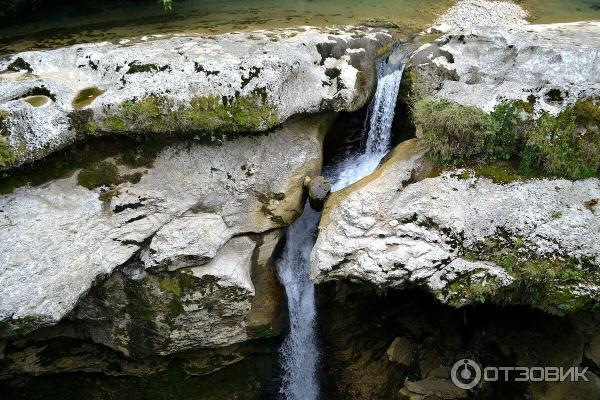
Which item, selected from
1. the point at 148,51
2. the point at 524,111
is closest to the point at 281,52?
the point at 148,51

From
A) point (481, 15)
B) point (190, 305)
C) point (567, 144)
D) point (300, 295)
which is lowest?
point (300, 295)

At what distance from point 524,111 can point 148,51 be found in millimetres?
7047

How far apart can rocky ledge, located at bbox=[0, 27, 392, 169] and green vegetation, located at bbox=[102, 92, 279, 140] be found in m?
0.02

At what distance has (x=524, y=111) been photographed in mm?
8219

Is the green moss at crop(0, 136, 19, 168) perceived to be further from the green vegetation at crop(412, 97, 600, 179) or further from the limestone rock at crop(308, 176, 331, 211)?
the green vegetation at crop(412, 97, 600, 179)

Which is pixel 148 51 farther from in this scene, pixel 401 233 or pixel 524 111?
pixel 524 111

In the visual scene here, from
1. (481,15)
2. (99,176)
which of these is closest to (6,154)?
(99,176)

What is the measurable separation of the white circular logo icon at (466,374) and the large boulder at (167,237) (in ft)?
13.3

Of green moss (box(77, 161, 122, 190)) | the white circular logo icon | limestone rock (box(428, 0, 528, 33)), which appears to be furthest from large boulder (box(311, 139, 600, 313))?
limestone rock (box(428, 0, 528, 33))

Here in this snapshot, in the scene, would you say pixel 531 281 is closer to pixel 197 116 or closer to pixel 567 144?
pixel 567 144

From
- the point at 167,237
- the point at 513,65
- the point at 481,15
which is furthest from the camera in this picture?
the point at 481,15

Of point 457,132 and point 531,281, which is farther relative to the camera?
point 457,132

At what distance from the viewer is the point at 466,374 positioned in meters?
9.37

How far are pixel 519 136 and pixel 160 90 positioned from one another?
647 centimetres
